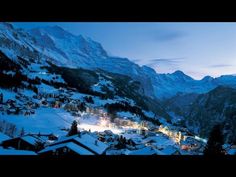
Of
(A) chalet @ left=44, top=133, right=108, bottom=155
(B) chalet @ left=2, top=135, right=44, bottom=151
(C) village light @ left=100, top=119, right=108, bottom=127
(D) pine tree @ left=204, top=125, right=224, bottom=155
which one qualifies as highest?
(D) pine tree @ left=204, top=125, right=224, bottom=155

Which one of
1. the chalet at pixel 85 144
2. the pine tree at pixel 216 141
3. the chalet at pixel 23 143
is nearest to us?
the pine tree at pixel 216 141

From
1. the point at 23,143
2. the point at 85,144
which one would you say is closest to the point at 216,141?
the point at 85,144

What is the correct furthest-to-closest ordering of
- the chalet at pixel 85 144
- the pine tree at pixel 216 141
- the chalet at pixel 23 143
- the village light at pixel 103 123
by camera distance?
the village light at pixel 103 123 → the chalet at pixel 23 143 → the chalet at pixel 85 144 → the pine tree at pixel 216 141

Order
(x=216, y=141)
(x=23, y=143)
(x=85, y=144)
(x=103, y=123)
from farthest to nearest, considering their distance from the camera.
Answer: (x=103, y=123) < (x=23, y=143) < (x=85, y=144) < (x=216, y=141)

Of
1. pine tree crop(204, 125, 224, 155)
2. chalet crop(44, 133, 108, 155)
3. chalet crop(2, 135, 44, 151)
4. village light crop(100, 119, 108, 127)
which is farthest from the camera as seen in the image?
village light crop(100, 119, 108, 127)

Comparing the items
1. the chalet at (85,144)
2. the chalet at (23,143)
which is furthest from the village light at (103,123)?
the chalet at (85,144)

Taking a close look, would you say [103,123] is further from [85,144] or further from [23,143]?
[85,144]

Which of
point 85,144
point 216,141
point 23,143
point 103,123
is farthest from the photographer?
point 103,123

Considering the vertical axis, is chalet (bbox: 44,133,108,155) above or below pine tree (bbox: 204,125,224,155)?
below

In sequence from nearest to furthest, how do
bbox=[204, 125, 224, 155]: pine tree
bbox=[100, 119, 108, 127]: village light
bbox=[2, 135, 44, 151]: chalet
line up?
bbox=[204, 125, 224, 155]: pine tree, bbox=[2, 135, 44, 151]: chalet, bbox=[100, 119, 108, 127]: village light

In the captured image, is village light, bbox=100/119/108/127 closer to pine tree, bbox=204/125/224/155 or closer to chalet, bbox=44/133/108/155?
chalet, bbox=44/133/108/155

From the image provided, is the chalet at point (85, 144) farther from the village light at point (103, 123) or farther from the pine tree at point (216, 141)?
the village light at point (103, 123)

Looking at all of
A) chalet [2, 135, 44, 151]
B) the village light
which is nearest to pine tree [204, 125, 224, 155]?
chalet [2, 135, 44, 151]
